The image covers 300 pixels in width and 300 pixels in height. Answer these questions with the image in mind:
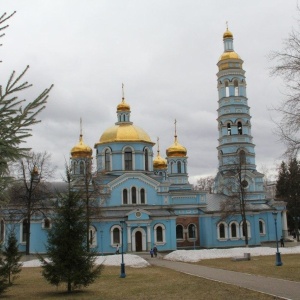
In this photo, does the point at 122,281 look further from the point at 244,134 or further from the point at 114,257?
the point at 244,134

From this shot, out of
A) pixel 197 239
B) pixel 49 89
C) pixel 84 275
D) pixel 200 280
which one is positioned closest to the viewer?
pixel 49 89

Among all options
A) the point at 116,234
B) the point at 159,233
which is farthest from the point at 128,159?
the point at 159,233

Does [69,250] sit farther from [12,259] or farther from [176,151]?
[176,151]

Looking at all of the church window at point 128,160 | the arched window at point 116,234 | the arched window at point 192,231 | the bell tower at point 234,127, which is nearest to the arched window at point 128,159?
the church window at point 128,160

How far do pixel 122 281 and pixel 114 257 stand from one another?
9.94m

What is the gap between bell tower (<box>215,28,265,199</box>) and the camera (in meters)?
43.2

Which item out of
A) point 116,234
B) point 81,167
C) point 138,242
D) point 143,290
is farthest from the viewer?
point 81,167

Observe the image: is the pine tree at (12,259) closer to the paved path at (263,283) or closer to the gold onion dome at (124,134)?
the paved path at (263,283)

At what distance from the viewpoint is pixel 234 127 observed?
143 feet

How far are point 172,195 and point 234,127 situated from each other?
878 centimetres

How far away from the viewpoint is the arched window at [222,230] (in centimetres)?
4209

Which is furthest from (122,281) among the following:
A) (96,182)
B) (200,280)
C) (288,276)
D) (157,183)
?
(157,183)

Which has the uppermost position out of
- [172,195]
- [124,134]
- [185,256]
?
[124,134]

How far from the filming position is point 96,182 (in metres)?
37.2
